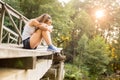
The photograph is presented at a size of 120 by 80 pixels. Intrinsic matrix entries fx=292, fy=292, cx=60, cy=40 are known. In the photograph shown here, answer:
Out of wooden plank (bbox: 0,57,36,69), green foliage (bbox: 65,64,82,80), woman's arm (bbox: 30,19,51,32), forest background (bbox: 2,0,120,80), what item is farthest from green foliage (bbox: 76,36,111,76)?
wooden plank (bbox: 0,57,36,69)

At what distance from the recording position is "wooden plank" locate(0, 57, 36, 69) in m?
3.02

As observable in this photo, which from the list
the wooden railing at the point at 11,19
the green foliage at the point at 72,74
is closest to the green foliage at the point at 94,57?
the green foliage at the point at 72,74

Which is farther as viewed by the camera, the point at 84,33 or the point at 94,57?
the point at 84,33

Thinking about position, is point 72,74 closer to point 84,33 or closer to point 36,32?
point 84,33

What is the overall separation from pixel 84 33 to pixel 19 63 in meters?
30.0

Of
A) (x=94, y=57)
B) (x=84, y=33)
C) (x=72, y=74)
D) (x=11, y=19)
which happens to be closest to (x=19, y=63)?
(x=11, y=19)

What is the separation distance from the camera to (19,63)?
3107 mm

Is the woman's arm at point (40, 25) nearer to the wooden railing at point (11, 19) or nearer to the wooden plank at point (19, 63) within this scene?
the wooden railing at point (11, 19)

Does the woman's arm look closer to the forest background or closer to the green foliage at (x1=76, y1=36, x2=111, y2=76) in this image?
the forest background

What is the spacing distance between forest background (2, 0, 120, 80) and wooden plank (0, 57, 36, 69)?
46.5 feet

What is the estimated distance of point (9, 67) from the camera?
3.02m

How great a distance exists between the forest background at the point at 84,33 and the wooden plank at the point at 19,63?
1418 cm

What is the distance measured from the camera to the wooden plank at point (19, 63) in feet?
9.91

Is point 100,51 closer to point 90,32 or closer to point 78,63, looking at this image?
point 78,63
